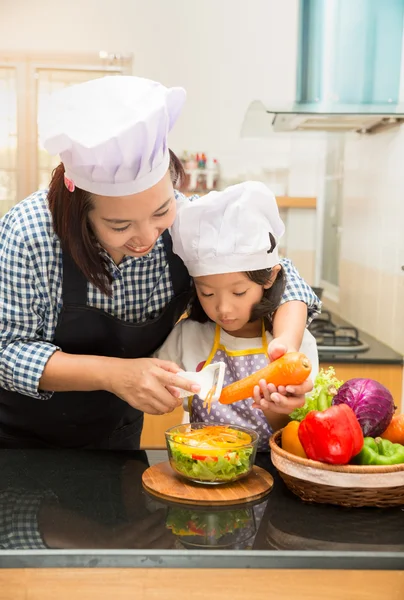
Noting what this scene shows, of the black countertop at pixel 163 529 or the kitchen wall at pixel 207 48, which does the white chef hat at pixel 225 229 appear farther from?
the kitchen wall at pixel 207 48

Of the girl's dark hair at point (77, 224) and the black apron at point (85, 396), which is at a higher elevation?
the girl's dark hair at point (77, 224)

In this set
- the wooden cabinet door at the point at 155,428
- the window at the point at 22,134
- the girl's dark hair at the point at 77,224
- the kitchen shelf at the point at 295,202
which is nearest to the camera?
the girl's dark hair at the point at 77,224

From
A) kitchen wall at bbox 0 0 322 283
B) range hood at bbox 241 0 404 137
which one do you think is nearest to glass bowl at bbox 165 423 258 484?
range hood at bbox 241 0 404 137

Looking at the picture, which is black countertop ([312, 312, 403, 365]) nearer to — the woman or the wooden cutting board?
the woman

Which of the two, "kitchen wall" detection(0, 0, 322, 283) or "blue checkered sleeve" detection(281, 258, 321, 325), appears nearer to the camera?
"blue checkered sleeve" detection(281, 258, 321, 325)

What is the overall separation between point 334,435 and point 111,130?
60 centimetres

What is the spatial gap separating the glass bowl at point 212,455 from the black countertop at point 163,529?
7 cm

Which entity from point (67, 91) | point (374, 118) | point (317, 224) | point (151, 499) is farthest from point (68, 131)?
point (317, 224)

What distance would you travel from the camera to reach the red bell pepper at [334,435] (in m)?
1.10

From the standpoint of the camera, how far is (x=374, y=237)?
3.20 metres

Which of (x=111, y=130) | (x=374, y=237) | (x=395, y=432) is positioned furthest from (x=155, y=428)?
(x=111, y=130)

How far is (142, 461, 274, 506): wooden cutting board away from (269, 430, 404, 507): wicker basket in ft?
0.25

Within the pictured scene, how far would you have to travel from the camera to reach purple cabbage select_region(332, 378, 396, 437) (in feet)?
3.90

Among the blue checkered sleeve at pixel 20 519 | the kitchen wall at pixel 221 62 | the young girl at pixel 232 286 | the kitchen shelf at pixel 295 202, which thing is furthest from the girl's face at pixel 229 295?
the kitchen wall at pixel 221 62
